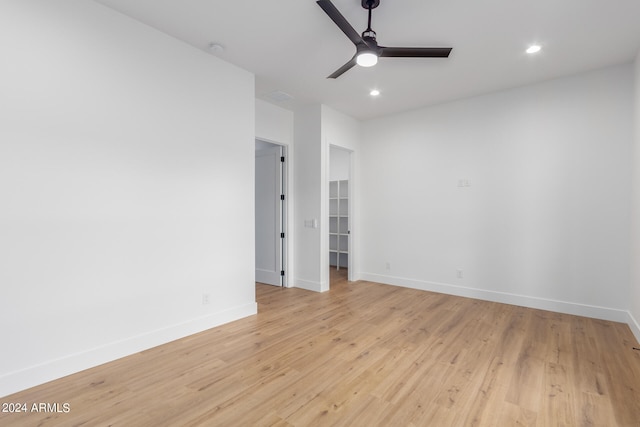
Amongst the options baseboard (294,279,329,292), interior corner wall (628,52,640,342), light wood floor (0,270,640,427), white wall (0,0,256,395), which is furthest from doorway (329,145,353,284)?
interior corner wall (628,52,640,342)

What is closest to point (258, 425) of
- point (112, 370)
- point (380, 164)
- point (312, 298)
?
point (112, 370)

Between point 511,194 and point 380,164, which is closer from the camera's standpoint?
point 511,194

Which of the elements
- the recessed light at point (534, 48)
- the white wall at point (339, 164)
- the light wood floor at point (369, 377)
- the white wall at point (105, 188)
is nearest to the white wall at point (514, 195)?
the light wood floor at point (369, 377)

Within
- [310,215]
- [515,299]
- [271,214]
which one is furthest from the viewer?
[271,214]

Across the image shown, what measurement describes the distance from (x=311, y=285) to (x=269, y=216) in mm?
1410

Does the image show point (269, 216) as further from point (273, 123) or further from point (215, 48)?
point (215, 48)

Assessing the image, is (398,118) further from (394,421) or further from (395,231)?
(394,421)

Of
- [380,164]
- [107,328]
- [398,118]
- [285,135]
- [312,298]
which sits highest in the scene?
[398,118]

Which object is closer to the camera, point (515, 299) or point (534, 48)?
point (534, 48)

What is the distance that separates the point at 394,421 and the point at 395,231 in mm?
3754

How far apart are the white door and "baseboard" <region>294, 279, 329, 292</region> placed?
0.32 m

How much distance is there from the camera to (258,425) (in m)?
1.85

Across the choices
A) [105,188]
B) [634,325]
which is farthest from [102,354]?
[634,325]

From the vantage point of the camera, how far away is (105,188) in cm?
258
